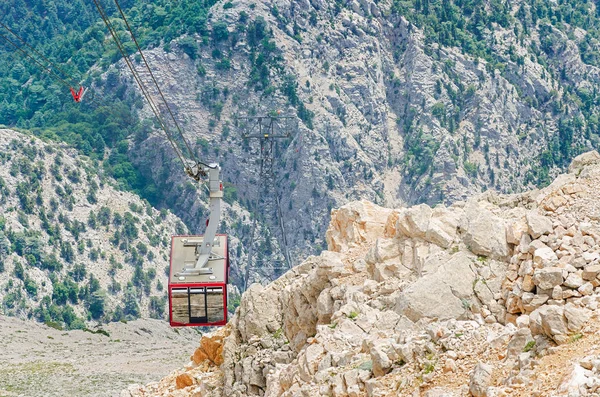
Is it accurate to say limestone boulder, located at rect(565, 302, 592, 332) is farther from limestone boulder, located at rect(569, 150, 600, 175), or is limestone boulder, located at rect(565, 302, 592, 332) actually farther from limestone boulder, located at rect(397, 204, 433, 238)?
limestone boulder, located at rect(569, 150, 600, 175)

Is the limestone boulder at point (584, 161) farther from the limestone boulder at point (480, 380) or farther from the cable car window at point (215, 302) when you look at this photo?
the cable car window at point (215, 302)

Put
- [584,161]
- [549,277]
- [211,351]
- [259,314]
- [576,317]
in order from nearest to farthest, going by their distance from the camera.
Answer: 1. [576,317]
2. [549,277]
3. [584,161]
4. [259,314]
5. [211,351]

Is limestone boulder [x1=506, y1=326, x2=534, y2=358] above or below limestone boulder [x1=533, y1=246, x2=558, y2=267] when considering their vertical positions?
below

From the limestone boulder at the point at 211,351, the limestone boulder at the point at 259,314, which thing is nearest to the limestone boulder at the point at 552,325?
the limestone boulder at the point at 259,314

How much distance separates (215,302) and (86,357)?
2545 inches

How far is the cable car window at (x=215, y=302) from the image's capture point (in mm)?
59281

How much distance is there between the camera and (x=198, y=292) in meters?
59.1

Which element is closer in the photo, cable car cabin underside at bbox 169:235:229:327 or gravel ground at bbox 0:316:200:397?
cable car cabin underside at bbox 169:235:229:327

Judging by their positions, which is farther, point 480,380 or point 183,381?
point 183,381

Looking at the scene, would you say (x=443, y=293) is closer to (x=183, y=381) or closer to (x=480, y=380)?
(x=480, y=380)

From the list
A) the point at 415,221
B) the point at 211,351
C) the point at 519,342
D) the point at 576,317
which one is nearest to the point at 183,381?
the point at 211,351

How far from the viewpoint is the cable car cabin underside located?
59.0 metres

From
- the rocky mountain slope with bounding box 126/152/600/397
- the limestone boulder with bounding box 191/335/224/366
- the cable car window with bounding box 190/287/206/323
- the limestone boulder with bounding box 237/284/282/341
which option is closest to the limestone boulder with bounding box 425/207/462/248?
the rocky mountain slope with bounding box 126/152/600/397

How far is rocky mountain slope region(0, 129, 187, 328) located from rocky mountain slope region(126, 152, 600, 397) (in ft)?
431
